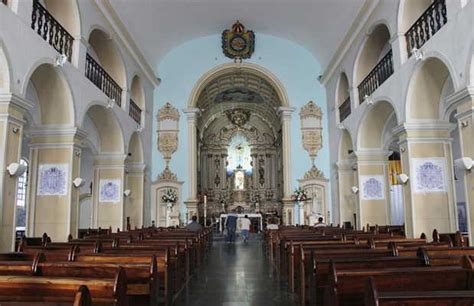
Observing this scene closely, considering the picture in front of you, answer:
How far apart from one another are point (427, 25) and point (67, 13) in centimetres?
849

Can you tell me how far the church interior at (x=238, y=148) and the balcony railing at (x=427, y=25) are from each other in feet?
0.17

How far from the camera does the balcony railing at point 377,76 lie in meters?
11.4

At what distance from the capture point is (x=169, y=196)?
1762 cm

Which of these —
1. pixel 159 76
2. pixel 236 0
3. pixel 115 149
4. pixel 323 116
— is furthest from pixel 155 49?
pixel 323 116

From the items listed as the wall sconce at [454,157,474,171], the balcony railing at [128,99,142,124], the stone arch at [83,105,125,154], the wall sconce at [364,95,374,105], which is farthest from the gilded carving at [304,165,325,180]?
the wall sconce at [454,157,474,171]

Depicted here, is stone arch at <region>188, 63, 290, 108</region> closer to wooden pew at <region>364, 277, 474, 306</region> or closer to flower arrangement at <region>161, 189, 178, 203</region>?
flower arrangement at <region>161, 189, 178, 203</region>

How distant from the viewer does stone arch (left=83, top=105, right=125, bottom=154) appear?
12.9 meters

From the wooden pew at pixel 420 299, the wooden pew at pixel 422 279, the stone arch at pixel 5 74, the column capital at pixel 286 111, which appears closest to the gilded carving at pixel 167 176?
the column capital at pixel 286 111

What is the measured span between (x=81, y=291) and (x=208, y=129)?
2529 centimetres

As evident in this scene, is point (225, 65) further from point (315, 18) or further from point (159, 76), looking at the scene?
point (315, 18)

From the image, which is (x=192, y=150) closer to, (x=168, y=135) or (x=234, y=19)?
(x=168, y=135)

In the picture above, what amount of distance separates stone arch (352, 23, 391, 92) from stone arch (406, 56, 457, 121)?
11.5 feet

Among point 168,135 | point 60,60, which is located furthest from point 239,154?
point 60,60

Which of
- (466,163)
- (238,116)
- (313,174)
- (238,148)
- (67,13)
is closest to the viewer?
(466,163)
